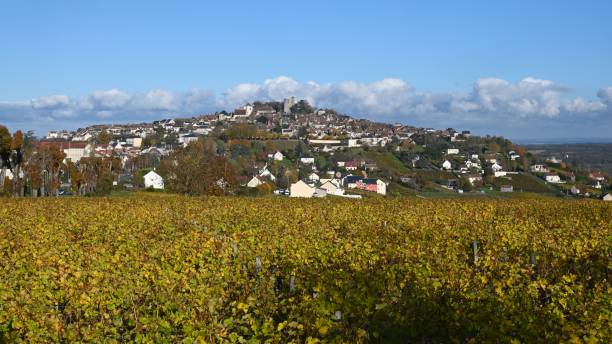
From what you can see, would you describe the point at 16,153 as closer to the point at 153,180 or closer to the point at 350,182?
the point at 153,180

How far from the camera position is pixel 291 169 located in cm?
10006

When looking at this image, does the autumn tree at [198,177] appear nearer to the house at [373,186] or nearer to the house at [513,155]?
the house at [373,186]

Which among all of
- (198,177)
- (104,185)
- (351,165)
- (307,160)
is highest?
(198,177)

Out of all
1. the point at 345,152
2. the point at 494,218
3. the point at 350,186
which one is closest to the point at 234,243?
the point at 494,218

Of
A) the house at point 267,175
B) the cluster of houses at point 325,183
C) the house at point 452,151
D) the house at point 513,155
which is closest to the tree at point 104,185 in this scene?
the cluster of houses at point 325,183

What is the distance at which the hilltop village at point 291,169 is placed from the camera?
52656mm

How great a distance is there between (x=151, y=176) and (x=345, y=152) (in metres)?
52.7

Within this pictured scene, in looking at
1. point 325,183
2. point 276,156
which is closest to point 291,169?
point 276,156

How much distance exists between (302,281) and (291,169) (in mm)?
90176

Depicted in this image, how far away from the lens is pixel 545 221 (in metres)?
19.3

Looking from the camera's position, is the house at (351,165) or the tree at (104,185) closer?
the tree at (104,185)

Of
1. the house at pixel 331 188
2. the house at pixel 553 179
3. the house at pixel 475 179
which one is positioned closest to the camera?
the house at pixel 331 188

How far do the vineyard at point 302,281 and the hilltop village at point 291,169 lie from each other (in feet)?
105

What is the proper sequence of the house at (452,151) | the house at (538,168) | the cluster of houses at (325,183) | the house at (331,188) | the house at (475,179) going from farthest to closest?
the house at (452,151), the house at (538,168), the house at (475,179), the house at (331,188), the cluster of houses at (325,183)
